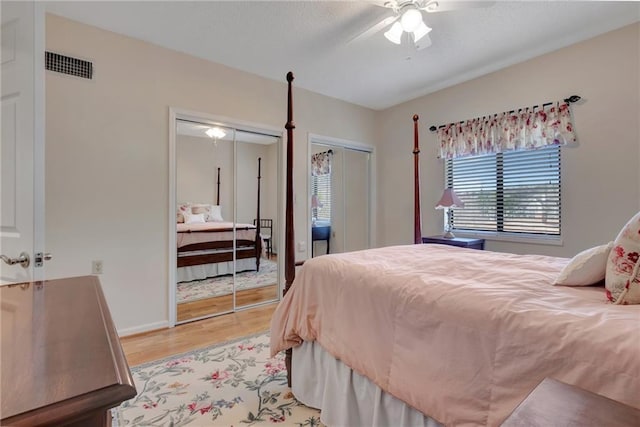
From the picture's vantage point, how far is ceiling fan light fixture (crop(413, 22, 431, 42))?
2082 mm

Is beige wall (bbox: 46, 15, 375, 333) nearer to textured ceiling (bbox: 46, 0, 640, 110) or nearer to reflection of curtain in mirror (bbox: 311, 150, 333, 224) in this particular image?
textured ceiling (bbox: 46, 0, 640, 110)

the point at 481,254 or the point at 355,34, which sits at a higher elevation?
the point at 355,34

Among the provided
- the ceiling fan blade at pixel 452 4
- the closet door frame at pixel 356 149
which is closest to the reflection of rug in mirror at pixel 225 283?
the closet door frame at pixel 356 149

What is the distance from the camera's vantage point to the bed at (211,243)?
9.98ft

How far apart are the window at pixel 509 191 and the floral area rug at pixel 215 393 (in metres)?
2.63

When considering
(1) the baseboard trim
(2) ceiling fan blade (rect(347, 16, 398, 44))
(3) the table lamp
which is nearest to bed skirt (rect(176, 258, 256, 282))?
(1) the baseboard trim

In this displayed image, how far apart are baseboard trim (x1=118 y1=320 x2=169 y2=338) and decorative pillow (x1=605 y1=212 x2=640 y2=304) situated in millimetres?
3089

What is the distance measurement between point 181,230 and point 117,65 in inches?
59.7

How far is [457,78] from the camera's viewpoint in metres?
3.45

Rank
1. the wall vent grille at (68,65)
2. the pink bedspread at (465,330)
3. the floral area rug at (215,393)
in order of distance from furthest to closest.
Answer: the wall vent grille at (68,65) → the floral area rug at (215,393) → the pink bedspread at (465,330)

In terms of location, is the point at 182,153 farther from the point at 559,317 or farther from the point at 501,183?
the point at 501,183

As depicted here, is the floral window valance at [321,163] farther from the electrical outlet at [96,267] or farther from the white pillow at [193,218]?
the electrical outlet at [96,267]

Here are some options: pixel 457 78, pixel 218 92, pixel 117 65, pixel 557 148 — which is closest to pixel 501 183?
pixel 557 148

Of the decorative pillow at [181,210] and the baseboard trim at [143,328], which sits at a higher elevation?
the decorative pillow at [181,210]
